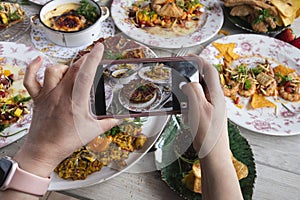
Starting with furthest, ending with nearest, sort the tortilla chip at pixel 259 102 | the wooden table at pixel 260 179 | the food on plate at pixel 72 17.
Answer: the food on plate at pixel 72 17 → the tortilla chip at pixel 259 102 → the wooden table at pixel 260 179

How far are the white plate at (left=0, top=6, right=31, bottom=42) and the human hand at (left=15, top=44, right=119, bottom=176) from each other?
1.93 feet

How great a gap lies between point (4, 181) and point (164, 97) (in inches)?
13.0

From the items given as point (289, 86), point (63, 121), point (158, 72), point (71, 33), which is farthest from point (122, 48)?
point (289, 86)

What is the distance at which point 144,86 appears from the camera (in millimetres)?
757

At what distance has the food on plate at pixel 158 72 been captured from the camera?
701 millimetres

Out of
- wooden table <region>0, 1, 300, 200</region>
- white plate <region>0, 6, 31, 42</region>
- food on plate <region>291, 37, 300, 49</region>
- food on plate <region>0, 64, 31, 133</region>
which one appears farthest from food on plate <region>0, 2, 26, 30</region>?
food on plate <region>291, 37, 300, 49</region>

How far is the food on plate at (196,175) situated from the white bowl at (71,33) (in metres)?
0.57

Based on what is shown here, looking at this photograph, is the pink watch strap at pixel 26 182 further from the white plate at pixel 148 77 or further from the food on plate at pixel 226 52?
the food on plate at pixel 226 52

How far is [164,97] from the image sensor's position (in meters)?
0.69

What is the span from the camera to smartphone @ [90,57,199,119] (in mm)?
679

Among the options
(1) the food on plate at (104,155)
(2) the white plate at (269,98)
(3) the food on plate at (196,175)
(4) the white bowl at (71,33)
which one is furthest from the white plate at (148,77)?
(4) the white bowl at (71,33)

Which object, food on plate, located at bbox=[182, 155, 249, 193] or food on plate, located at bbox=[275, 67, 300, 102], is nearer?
food on plate, located at bbox=[182, 155, 249, 193]

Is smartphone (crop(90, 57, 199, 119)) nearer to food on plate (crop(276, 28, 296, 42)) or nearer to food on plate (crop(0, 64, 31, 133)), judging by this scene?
food on plate (crop(0, 64, 31, 133))

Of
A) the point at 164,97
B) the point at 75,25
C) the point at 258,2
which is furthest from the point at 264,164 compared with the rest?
the point at 75,25
